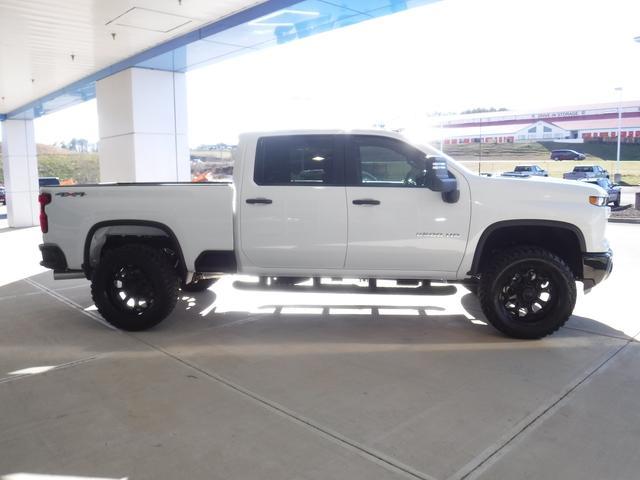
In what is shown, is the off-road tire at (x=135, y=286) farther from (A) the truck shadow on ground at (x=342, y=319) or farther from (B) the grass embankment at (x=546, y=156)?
(B) the grass embankment at (x=546, y=156)

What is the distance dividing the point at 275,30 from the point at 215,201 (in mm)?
4816

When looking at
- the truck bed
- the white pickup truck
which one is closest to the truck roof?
the white pickup truck

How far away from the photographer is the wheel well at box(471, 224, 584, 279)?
5223 mm

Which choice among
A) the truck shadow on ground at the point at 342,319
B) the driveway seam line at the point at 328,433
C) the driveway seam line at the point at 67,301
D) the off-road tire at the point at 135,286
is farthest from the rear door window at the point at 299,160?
the driveway seam line at the point at 67,301

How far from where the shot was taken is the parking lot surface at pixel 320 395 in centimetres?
309

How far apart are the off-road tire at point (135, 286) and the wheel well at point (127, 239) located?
0.55ft

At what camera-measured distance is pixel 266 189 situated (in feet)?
17.6

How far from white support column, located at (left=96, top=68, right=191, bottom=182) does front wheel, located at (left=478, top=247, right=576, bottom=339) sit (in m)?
7.78

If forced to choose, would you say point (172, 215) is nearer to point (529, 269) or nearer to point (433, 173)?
point (433, 173)

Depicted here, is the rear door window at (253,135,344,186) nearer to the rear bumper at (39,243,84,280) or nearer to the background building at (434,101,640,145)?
the rear bumper at (39,243,84,280)

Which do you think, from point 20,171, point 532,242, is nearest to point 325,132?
point 532,242

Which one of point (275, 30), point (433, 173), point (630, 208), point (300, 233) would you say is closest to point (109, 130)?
point (275, 30)

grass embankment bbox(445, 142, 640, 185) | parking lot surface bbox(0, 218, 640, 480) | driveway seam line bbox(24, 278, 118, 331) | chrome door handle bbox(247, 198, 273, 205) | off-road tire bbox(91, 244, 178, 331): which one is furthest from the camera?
grass embankment bbox(445, 142, 640, 185)

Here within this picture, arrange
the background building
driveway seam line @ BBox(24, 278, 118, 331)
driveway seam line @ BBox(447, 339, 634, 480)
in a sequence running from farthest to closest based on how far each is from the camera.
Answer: the background building, driveway seam line @ BBox(24, 278, 118, 331), driveway seam line @ BBox(447, 339, 634, 480)
